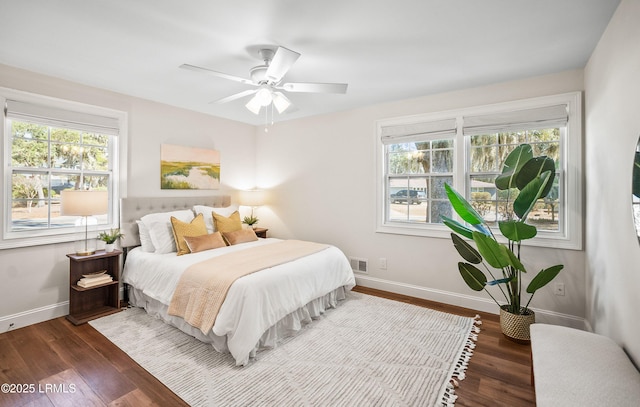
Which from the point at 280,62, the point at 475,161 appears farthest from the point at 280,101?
the point at 475,161

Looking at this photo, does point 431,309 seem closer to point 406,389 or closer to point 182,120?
point 406,389

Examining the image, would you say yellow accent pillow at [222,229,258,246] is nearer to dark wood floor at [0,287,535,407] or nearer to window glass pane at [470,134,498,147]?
dark wood floor at [0,287,535,407]

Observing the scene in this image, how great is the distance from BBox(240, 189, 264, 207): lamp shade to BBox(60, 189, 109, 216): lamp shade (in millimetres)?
2102

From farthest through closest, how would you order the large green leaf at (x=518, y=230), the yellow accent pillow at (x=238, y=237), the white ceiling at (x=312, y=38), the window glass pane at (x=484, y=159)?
1. the yellow accent pillow at (x=238, y=237)
2. the window glass pane at (x=484, y=159)
3. the large green leaf at (x=518, y=230)
4. the white ceiling at (x=312, y=38)

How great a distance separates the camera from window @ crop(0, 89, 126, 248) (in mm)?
2918

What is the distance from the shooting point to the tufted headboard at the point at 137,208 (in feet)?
12.0

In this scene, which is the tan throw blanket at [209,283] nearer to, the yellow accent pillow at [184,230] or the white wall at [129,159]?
the yellow accent pillow at [184,230]

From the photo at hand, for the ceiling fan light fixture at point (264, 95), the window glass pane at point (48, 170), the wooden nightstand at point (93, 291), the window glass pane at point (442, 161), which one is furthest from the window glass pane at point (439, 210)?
the window glass pane at point (48, 170)

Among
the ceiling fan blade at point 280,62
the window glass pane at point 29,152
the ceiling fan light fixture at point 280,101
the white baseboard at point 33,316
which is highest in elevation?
the ceiling fan blade at point 280,62

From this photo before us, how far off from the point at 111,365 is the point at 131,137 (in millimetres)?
2630

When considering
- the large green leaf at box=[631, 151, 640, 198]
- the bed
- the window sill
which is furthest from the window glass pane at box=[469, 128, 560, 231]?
the bed

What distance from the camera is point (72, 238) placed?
328 centimetres

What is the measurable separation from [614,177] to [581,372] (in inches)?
53.4

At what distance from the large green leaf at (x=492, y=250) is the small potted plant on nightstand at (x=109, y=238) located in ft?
12.1
